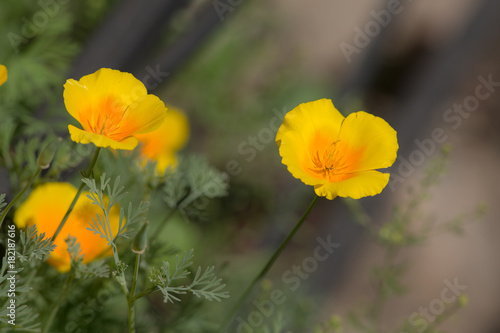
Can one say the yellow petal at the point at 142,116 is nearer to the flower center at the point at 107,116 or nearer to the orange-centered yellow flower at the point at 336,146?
the flower center at the point at 107,116

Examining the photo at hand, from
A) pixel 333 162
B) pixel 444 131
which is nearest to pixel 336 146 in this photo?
pixel 333 162

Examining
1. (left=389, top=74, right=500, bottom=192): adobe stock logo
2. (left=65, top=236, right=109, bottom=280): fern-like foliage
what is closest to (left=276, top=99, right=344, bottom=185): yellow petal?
(left=65, top=236, right=109, bottom=280): fern-like foliage

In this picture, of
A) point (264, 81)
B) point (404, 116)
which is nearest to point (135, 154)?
point (404, 116)

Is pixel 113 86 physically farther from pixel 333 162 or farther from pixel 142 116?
pixel 333 162

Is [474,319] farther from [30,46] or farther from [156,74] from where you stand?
[30,46]

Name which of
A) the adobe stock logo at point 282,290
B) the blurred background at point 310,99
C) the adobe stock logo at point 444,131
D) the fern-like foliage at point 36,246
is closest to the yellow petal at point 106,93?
the fern-like foliage at point 36,246

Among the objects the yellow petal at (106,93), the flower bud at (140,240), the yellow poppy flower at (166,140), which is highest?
the yellow petal at (106,93)

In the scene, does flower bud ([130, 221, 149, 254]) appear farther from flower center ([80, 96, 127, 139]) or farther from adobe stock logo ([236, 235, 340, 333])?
adobe stock logo ([236, 235, 340, 333])
